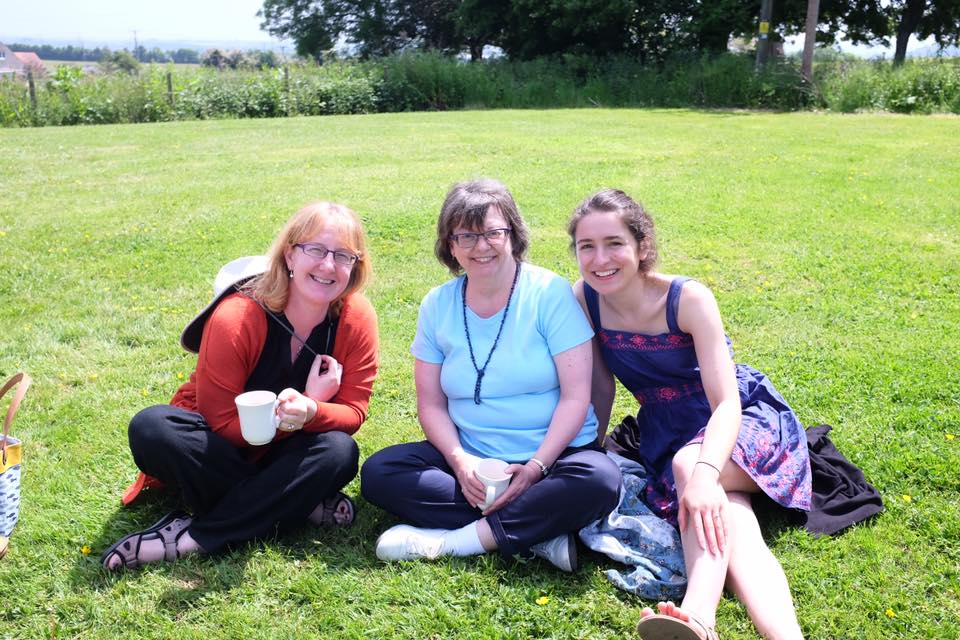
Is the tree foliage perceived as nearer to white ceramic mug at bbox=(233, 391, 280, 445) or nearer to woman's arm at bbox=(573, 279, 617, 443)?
woman's arm at bbox=(573, 279, 617, 443)

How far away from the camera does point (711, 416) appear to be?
9.34ft

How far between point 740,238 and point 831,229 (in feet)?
3.12

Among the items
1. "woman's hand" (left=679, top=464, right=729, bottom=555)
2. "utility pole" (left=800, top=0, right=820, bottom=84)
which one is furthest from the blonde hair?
"utility pole" (left=800, top=0, right=820, bottom=84)

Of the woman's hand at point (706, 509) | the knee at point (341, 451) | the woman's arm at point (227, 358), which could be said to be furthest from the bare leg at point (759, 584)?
the woman's arm at point (227, 358)

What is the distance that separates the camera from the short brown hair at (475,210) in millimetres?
2877

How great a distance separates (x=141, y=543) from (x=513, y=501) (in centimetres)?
139

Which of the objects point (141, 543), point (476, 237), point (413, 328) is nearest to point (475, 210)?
point (476, 237)

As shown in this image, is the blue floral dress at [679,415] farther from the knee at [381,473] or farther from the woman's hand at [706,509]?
the knee at [381,473]

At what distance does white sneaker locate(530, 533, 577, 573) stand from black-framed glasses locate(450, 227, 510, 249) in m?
1.12

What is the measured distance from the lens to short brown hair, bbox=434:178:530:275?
2877 mm

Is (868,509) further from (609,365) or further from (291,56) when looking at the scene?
(291,56)

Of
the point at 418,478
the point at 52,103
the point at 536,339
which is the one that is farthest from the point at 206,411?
the point at 52,103

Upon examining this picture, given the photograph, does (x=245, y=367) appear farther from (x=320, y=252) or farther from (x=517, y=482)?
(x=517, y=482)

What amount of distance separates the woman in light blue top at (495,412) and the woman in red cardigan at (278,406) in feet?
0.84
